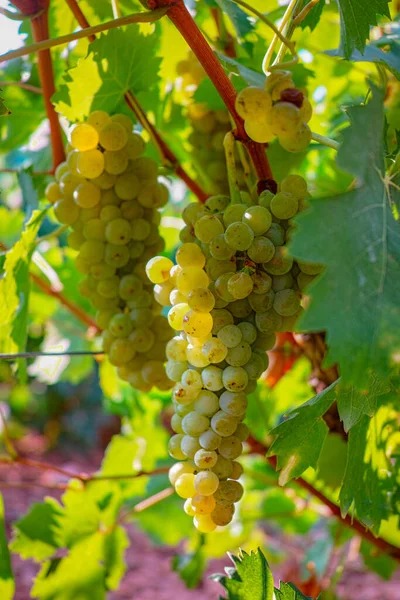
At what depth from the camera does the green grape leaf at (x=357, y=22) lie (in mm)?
522

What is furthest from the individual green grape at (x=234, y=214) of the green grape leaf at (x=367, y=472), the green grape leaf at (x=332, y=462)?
the green grape leaf at (x=332, y=462)

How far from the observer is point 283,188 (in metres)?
0.50

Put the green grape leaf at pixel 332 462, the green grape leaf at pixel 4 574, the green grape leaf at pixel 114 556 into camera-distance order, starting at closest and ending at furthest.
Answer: the green grape leaf at pixel 4 574
the green grape leaf at pixel 332 462
the green grape leaf at pixel 114 556

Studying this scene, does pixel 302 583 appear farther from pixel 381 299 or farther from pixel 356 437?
pixel 381 299

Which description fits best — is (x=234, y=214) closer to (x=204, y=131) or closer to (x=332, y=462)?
(x=204, y=131)

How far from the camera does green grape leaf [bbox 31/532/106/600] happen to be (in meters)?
0.88

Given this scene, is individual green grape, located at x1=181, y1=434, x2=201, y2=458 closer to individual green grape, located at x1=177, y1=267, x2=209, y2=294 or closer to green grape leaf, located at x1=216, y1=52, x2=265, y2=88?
individual green grape, located at x1=177, y1=267, x2=209, y2=294

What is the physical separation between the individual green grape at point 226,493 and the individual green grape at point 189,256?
174 millimetres

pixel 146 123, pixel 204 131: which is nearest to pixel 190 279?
pixel 146 123

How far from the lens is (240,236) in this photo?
1.51 ft

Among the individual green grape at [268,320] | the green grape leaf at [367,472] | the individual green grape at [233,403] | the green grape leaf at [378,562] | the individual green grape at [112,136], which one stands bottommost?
the green grape leaf at [378,562]

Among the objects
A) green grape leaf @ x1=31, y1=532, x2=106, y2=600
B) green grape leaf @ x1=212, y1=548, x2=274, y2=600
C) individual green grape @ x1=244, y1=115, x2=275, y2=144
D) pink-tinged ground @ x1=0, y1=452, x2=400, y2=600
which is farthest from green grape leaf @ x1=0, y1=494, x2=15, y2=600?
pink-tinged ground @ x1=0, y1=452, x2=400, y2=600

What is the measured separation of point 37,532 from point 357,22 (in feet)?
2.60

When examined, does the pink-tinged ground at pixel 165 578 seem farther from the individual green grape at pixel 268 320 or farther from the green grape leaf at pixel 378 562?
the individual green grape at pixel 268 320
